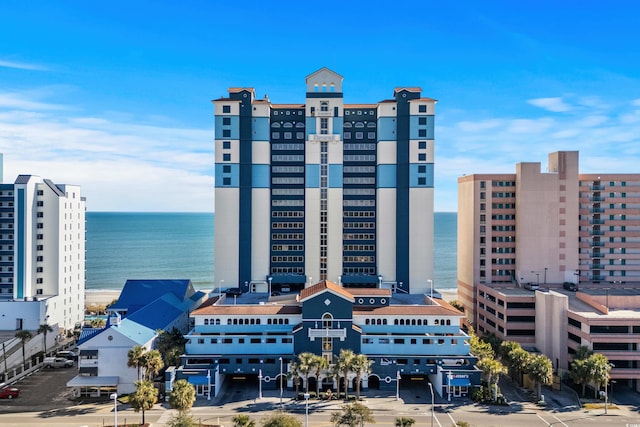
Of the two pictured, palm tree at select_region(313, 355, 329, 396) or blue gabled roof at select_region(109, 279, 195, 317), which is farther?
blue gabled roof at select_region(109, 279, 195, 317)

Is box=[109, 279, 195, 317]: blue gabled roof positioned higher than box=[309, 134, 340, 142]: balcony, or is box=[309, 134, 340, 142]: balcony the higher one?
box=[309, 134, 340, 142]: balcony

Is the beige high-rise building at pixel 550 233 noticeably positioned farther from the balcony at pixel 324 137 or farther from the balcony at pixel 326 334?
the balcony at pixel 326 334

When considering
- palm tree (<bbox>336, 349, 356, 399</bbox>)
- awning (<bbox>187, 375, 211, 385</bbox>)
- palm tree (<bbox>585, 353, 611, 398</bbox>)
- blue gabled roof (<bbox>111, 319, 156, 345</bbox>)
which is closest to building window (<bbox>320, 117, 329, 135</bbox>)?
palm tree (<bbox>336, 349, 356, 399</bbox>)

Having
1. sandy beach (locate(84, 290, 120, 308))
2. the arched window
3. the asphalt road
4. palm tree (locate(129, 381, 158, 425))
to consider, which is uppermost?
the arched window

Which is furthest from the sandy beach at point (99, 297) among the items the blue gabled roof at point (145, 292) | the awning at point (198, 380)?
the awning at point (198, 380)

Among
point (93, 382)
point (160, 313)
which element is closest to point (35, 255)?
point (160, 313)

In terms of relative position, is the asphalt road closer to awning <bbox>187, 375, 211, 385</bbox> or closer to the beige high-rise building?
awning <bbox>187, 375, 211, 385</bbox>

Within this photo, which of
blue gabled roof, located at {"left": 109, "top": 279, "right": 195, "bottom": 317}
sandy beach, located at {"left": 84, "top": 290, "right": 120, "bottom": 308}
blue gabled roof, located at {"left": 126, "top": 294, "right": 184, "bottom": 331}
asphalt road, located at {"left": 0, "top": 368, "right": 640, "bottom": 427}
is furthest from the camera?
sandy beach, located at {"left": 84, "top": 290, "right": 120, "bottom": 308}
